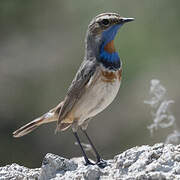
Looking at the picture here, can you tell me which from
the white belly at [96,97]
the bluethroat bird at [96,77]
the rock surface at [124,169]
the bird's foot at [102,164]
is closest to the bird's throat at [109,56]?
the bluethroat bird at [96,77]

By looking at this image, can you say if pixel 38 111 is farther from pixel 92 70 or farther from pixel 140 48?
pixel 92 70

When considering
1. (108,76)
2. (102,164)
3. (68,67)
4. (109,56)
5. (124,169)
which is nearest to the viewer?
(124,169)

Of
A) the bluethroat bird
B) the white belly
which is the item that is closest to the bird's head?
the bluethroat bird

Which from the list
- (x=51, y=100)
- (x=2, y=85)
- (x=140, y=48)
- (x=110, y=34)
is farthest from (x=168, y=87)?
(x=110, y=34)

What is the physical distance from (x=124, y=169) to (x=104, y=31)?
5.68 ft

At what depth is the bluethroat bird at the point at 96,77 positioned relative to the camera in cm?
680

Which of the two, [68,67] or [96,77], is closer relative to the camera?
[96,77]

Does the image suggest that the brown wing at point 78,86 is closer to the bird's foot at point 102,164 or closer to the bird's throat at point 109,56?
the bird's throat at point 109,56

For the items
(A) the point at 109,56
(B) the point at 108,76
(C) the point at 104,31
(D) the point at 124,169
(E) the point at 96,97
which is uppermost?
(C) the point at 104,31

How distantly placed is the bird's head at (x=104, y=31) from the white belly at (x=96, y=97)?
14.0 inches

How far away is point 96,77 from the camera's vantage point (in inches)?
268

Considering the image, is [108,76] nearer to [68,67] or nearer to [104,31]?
[104,31]

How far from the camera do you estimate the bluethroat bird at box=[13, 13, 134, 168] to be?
6.80 meters

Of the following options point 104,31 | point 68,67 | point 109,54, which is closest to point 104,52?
point 109,54
